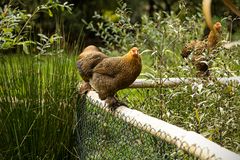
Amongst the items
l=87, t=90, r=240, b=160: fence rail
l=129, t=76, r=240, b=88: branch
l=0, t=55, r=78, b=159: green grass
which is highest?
l=87, t=90, r=240, b=160: fence rail

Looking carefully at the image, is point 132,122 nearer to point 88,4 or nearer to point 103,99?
point 103,99

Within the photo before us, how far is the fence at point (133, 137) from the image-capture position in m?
2.05

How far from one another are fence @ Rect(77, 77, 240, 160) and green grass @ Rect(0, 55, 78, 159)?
13 cm

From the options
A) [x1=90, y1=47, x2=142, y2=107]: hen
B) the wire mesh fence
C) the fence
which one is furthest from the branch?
the wire mesh fence

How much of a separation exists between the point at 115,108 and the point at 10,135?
3.89 feet

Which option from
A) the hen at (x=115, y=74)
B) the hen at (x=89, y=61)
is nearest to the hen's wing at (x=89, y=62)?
the hen at (x=89, y=61)

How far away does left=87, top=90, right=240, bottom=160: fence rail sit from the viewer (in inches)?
71.6

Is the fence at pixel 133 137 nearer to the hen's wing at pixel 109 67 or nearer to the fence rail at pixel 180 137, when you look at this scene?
the fence rail at pixel 180 137

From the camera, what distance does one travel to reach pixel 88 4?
15.1 metres

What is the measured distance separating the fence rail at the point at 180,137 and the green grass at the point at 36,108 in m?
1.17

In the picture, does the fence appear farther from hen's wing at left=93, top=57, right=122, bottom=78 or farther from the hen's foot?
hen's wing at left=93, top=57, right=122, bottom=78

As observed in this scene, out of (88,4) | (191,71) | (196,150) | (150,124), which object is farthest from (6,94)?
(88,4)

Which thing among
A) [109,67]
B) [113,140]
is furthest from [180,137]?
[109,67]

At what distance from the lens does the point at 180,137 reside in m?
2.20
